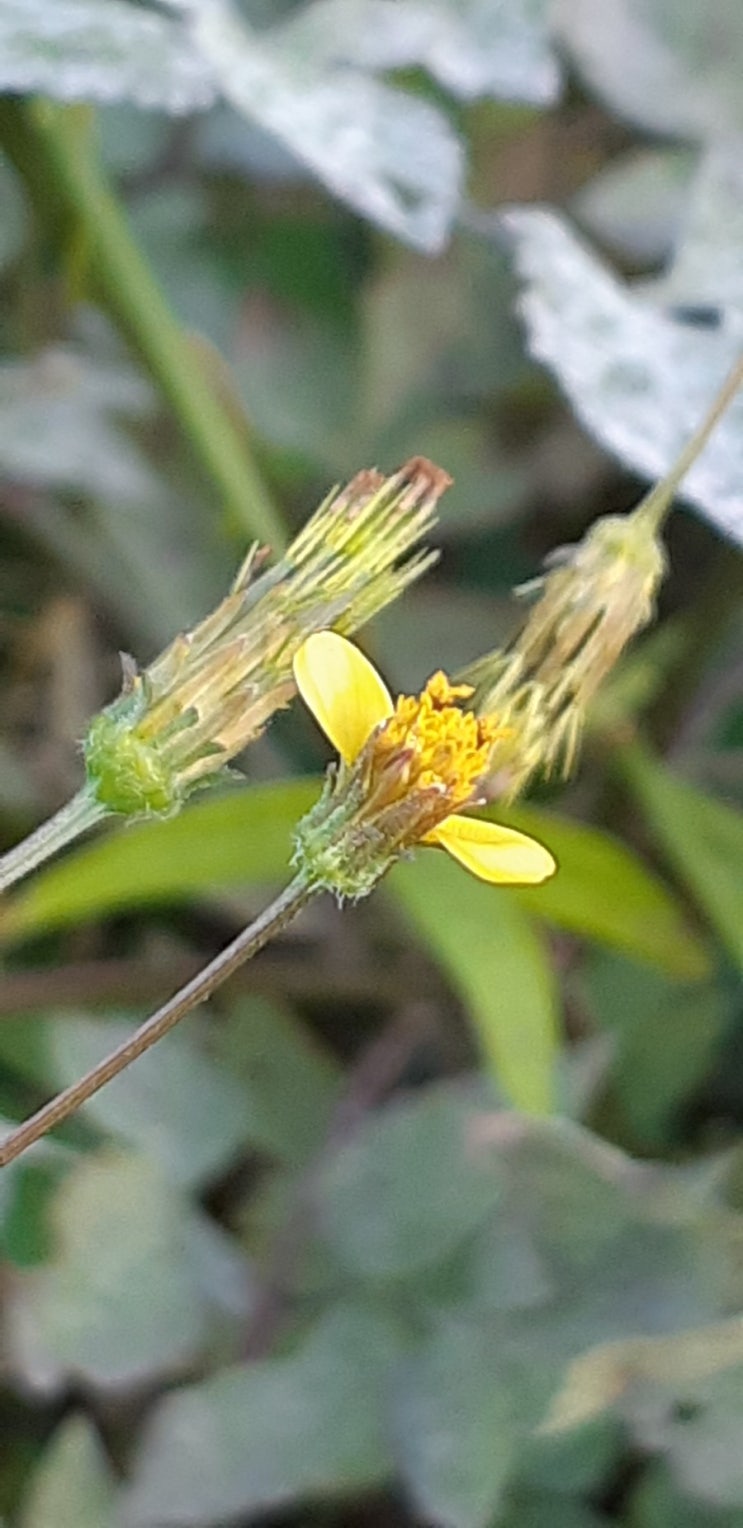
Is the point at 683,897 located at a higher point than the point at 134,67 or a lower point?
lower

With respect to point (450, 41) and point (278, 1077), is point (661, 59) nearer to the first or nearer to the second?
point (450, 41)

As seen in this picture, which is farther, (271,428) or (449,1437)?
(271,428)

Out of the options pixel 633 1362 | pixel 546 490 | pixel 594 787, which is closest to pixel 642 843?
pixel 594 787

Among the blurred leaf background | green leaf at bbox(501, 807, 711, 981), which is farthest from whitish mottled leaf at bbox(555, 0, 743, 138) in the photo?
green leaf at bbox(501, 807, 711, 981)

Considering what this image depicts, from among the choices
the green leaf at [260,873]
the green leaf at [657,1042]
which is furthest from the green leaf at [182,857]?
the green leaf at [657,1042]

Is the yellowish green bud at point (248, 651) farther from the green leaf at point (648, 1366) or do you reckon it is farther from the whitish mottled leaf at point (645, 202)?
the whitish mottled leaf at point (645, 202)

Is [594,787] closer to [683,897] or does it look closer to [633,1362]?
[683,897]

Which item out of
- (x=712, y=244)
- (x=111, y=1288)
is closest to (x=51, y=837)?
(x=111, y=1288)
